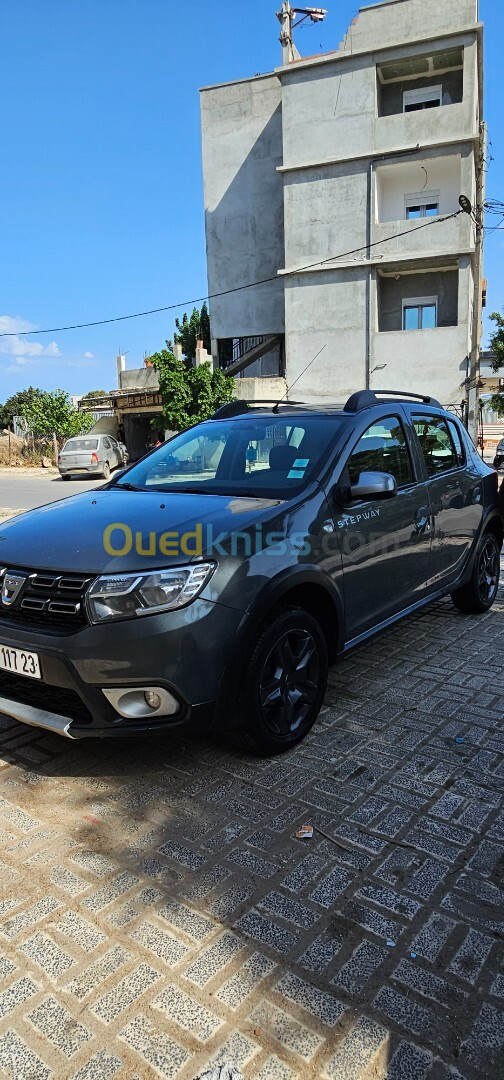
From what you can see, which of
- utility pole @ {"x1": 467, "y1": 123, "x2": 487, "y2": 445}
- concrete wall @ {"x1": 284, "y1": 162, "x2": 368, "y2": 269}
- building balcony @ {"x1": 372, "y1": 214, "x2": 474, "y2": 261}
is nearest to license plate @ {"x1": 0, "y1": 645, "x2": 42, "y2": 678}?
utility pole @ {"x1": 467, "y1": 123, "x2": 487, "y2": 445}

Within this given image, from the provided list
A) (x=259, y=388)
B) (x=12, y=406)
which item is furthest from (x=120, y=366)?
(x=12, y=406)

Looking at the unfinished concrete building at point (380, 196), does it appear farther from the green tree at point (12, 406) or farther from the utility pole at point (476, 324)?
the green tree at point (12, 406)

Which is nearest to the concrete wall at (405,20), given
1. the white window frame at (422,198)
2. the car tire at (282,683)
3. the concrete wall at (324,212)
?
the concrete wall at (324,212)

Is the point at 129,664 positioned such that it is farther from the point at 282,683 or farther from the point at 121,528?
the point at 282,683

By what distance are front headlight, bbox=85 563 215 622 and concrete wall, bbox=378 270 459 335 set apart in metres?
22.9

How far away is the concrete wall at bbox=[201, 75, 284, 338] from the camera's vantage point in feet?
90.0

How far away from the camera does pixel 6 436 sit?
33531 millimetres

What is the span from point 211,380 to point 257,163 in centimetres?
1141

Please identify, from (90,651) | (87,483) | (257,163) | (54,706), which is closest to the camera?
(90,651)

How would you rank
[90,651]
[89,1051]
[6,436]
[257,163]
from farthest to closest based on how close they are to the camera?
[6,436], [257,163], [90,651], [89,1051]

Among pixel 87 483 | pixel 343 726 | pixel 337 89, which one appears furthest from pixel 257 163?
pixel 343 726

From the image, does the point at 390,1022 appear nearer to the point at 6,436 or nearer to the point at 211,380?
the point at 211,380

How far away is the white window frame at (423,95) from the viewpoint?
24.0m

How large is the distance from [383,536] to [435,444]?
123cm
